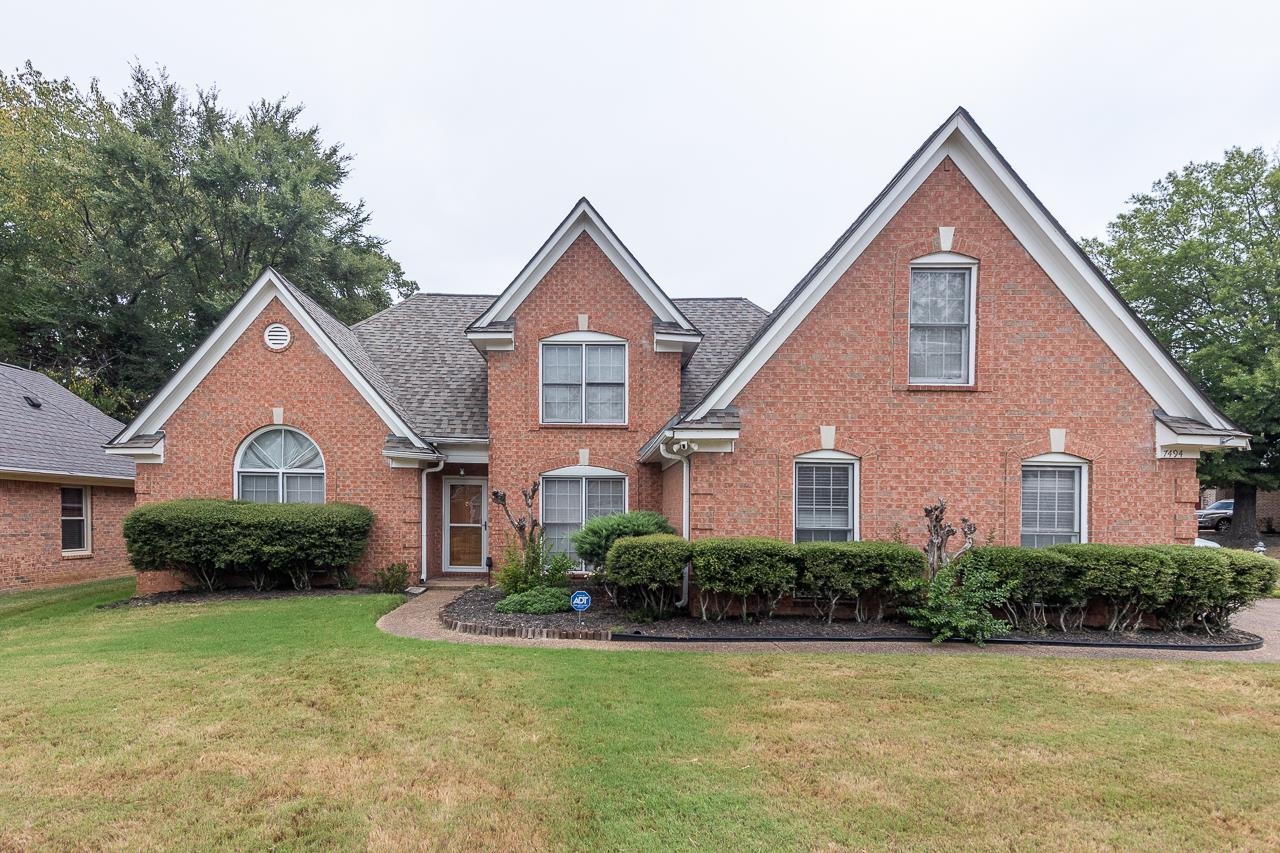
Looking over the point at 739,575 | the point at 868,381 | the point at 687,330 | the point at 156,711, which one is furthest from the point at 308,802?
the point at 687,330

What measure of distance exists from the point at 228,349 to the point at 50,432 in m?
7.92

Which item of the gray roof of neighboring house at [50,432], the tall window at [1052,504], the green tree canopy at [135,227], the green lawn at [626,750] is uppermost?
the green tree canopy at [135,227]

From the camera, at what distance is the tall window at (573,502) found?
42.4ft

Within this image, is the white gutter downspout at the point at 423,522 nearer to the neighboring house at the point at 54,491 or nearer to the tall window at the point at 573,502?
the tall window at the point at 573,502

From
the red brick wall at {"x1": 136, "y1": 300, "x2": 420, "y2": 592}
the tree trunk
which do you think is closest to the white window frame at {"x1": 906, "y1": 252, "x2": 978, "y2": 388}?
the red brick wall at {"x1": 136, "y1": 300, "x2": 420, "y2": 592}

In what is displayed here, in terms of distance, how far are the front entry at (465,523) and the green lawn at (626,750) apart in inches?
251

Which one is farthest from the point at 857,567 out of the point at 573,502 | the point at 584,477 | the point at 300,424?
the point at 300,424

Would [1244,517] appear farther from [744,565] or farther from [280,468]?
[280,468]

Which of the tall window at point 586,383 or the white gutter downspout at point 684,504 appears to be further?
the tall window at point 586,383

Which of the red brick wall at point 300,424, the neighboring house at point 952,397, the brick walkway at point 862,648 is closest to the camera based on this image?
the brick walkway at point 862,648

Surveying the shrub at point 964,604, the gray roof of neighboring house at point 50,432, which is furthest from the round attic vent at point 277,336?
the shrub at point 964,604

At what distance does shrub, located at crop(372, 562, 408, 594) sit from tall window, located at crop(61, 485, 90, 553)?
9775 millimetres

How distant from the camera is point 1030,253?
9570mm

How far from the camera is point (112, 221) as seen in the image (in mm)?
24719
